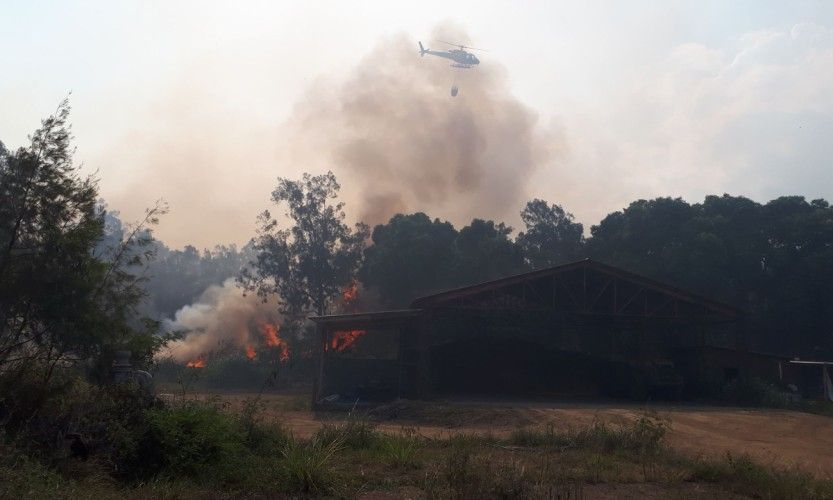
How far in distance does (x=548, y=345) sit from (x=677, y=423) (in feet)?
49.2

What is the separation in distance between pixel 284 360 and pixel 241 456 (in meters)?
37.2

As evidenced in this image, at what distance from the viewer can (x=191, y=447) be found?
11531 mm

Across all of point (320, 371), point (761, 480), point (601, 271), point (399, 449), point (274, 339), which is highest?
point (601, 271)

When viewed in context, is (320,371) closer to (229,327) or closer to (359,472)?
(359,472)

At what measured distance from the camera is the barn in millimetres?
32344

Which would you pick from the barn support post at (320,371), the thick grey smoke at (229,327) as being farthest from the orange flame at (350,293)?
the barn support post at (320,371)

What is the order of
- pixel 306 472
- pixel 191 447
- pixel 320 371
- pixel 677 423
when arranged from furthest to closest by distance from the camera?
pixel 320 371, pixel 677 423, pixel 191 447, pixel 306 472

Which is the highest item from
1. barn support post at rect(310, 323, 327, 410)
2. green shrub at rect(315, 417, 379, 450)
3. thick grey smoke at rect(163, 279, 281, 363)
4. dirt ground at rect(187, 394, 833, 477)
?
thick grey smoke at rect(163, 279, 281, 363)

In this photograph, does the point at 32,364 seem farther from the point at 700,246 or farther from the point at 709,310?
the point at 700,246

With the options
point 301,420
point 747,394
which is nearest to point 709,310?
point 747,394

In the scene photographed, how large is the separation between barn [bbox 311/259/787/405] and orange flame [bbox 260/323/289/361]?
15.4m

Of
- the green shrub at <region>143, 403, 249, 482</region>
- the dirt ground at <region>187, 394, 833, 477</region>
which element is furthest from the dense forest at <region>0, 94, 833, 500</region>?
the dirt ground at <region>187, 394, 833, 477</region>

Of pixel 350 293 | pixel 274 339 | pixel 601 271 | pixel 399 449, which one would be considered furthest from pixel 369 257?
pixel 399 449

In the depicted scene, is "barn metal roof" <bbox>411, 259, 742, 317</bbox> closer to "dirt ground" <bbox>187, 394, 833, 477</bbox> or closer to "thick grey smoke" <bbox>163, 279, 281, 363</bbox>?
"dirt ground" <bbox>187, 394, 833, 477</bbox>
